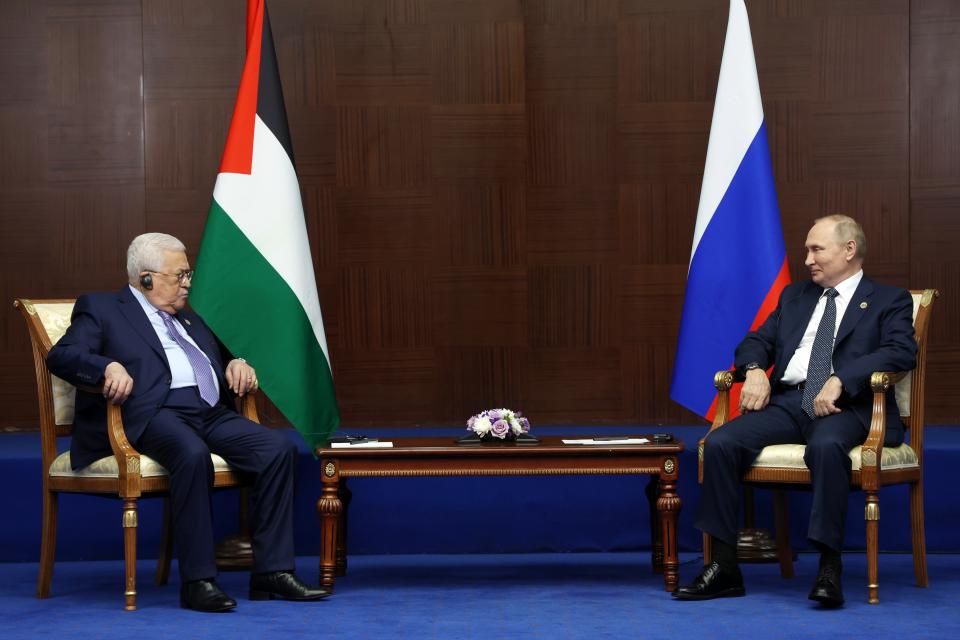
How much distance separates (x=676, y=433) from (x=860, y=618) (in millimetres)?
2066

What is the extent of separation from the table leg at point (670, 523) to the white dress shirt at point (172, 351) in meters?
1.70

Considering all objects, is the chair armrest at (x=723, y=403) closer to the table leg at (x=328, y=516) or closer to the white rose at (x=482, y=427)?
the white rose at (x=482, y=427)

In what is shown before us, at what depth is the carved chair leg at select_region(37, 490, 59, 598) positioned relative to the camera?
408cm

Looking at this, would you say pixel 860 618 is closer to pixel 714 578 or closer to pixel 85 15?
pixel 714 578

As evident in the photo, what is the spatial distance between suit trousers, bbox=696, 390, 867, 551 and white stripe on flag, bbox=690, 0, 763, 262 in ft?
3.02

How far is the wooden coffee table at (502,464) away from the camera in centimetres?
399

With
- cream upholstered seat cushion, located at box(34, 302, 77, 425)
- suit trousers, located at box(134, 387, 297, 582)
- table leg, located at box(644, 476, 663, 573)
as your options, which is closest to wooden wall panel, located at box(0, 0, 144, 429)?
cream upholstered seat cushion, located at box(34, 302, 77, 425)

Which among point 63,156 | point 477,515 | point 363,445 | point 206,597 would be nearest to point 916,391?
point 477,515

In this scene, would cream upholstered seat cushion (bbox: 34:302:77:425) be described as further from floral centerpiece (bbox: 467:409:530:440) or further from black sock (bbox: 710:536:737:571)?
black sock (bbox: 710:536:737:571)

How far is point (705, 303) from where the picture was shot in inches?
185

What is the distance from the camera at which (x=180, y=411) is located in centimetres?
414

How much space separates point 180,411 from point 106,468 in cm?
33

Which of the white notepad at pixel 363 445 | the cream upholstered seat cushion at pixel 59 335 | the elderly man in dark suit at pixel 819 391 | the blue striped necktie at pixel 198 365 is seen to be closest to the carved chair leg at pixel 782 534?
the elderly man in dark suit at pixel 819 391

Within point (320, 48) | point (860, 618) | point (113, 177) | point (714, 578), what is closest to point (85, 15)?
point (113, 177)
